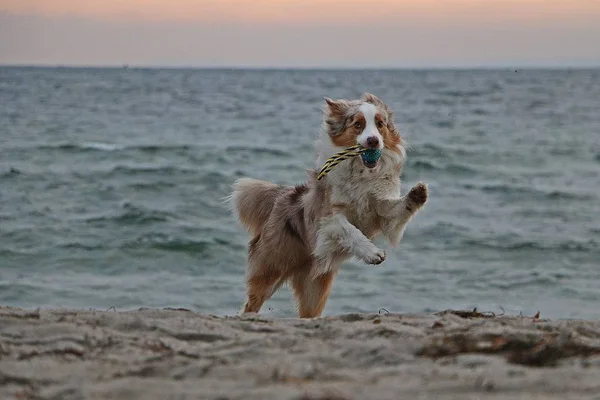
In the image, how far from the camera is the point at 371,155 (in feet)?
20.1

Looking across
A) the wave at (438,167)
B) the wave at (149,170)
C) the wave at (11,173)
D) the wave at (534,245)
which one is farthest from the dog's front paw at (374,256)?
the wave at (438,167)

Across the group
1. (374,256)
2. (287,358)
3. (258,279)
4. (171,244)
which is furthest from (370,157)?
(171,244)

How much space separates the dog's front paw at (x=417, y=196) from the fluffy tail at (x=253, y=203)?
127cm

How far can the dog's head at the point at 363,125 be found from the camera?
6.09 meters

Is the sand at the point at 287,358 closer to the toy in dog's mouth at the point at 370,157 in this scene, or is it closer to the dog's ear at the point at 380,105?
the toy in dog's mouth at the point at 370,157

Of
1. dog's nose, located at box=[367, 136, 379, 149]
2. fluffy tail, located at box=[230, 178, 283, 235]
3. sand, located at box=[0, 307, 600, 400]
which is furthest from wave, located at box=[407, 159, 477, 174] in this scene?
sand, located at box=[0, 307, 600, 400]

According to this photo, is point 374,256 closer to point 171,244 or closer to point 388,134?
point 388,134

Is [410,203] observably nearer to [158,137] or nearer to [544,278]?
[544,278]

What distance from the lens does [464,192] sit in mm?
16141

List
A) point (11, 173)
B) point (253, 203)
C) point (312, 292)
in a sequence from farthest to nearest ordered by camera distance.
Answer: point (11, 173), point (253, 203), point (312, 292)

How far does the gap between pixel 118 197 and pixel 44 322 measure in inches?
419

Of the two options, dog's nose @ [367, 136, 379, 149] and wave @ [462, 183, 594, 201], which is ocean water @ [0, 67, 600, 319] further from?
dog's nose @ [367, 136, 379, 149]

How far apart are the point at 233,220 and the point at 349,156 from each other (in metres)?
7.31

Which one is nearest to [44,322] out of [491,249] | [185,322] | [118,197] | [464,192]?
[185,322]
